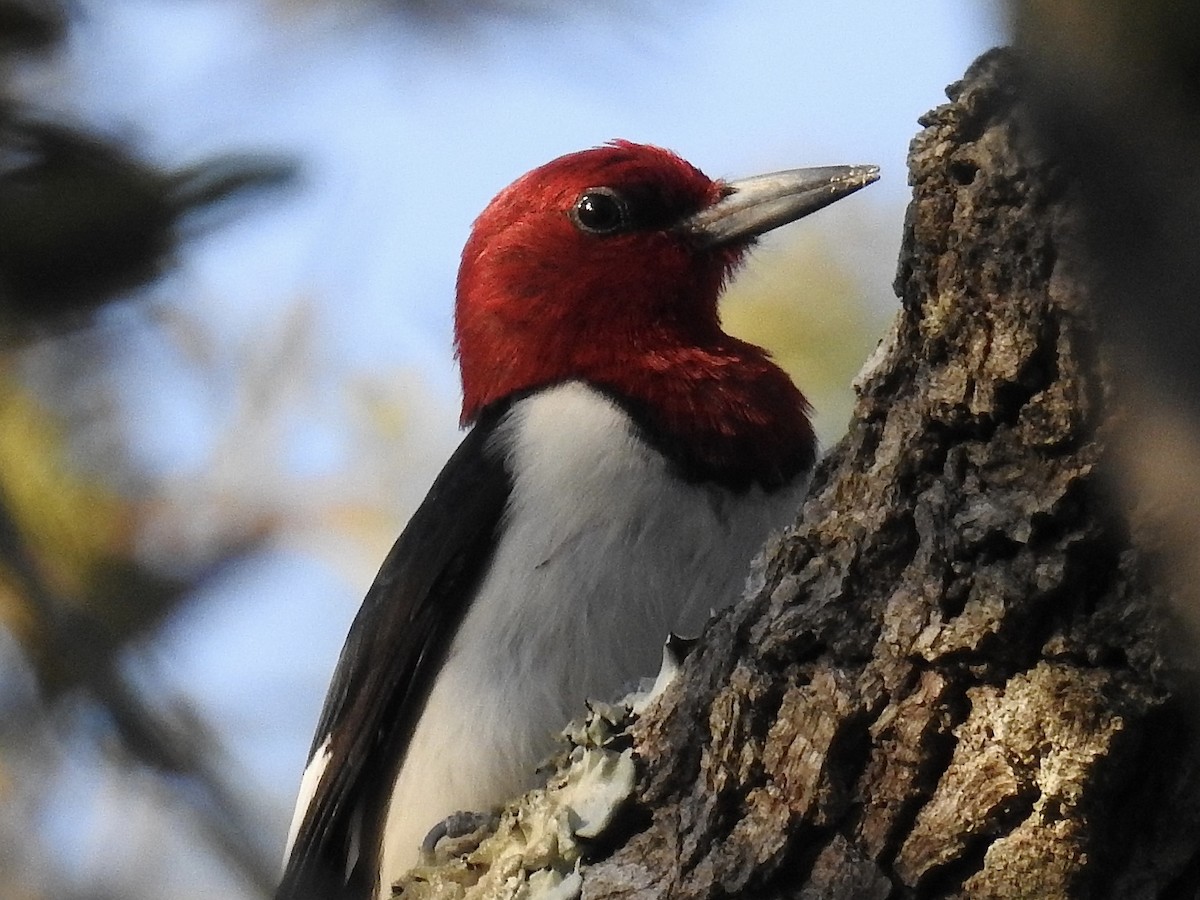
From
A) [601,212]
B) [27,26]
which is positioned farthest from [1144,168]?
[601,212]

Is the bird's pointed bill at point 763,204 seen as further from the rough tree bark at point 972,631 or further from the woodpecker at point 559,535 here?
the rough tree bark at point 972,631

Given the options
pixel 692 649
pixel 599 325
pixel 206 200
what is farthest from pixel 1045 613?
pixel 599 325

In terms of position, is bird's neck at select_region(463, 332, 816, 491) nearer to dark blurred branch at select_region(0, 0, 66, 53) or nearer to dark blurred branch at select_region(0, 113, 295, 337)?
dark blurred branch at select_region(0, 113, 295, 337)

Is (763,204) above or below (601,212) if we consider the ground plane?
below

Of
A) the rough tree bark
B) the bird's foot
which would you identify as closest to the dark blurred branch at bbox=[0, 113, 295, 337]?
the rough tree bark

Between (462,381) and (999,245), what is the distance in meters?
2.65

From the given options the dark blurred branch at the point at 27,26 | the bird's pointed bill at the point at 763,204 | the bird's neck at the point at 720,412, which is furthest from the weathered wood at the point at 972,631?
the bird's pointed bill at the point at 763,204

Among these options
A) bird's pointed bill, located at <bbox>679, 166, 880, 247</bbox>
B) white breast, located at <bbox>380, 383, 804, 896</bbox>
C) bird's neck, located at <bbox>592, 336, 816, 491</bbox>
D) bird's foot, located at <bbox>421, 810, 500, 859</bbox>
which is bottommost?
bird's foot, located at <bbox>421, 810, 500, 859</bbox>

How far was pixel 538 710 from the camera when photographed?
3256 millimetres

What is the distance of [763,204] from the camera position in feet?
13.9

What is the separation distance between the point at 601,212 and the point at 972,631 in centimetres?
252

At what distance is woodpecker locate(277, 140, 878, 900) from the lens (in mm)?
3285

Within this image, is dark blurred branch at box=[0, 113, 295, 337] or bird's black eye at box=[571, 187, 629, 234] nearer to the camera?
dark blurred branch at box=[0, 113, 295, 337]

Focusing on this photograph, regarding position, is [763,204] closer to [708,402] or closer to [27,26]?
[708,402]
